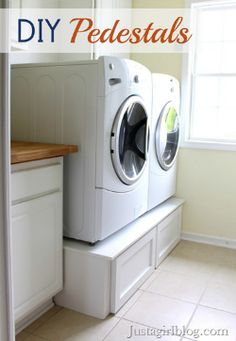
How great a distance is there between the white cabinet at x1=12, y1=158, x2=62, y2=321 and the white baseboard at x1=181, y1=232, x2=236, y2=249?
5.37 feet

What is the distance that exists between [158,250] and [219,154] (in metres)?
1.06

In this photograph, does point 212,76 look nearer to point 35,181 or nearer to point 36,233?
point 35,181

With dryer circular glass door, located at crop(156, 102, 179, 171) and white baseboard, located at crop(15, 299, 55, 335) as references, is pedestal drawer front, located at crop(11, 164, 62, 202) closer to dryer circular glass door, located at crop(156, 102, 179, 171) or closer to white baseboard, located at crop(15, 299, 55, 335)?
white baseboard, located at crop(15, 299, 55, 335)

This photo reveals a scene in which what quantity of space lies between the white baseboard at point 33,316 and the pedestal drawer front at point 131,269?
40cm

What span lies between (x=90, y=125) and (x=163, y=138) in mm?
962

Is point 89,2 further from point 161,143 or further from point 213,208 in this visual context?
point 213,208

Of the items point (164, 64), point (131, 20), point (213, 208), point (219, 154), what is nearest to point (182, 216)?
point (213, 208)

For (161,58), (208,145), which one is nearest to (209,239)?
(208,145)

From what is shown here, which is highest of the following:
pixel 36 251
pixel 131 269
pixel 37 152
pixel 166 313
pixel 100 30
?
pixel 100 30

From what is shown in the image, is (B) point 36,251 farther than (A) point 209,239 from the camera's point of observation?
No

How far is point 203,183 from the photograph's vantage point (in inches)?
127

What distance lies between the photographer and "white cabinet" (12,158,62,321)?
1.64m

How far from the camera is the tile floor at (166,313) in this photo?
73.0 inches

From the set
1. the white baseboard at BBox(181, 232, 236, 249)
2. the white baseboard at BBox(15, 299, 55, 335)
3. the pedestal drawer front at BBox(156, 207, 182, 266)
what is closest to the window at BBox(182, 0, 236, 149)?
the pedestal drawer front at BBox(156, 207, 182, 266)
